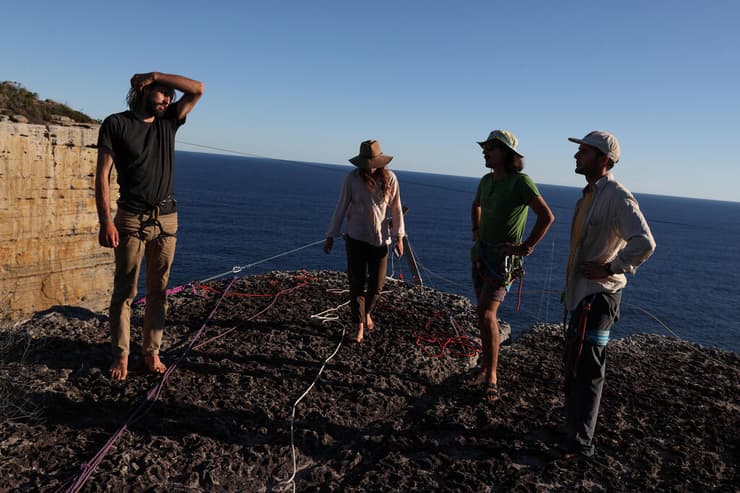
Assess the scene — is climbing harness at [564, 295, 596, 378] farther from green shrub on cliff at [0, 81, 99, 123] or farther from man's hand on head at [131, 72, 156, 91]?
green shrub on cliff at [0, 81, 99, 123]

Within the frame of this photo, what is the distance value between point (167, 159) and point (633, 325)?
114 feet

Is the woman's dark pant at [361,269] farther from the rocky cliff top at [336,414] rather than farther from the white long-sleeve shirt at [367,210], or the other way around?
the rocky cliff top at [336,414]

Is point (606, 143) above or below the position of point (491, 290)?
Answer: above

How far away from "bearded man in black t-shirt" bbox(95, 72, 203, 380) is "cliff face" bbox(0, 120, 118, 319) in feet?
19.6

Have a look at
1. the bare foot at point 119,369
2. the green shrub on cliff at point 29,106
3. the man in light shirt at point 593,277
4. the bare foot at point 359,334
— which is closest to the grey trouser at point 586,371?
the man in light shirt at point 593,277

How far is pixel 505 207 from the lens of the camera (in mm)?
4805

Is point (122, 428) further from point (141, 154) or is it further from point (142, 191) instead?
point (141, 154)

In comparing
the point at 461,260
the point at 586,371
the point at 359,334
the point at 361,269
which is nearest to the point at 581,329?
the point at 586,371

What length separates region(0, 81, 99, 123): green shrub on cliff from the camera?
35.1 ft

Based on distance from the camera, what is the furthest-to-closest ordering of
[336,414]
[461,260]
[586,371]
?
[461,260] < [336,414] < [586,371]

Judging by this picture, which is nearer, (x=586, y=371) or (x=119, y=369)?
(x=586, y=371)

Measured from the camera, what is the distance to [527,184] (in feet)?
15.4

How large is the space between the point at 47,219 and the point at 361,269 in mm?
7386

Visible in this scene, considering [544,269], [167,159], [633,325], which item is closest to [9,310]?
[167,159]
